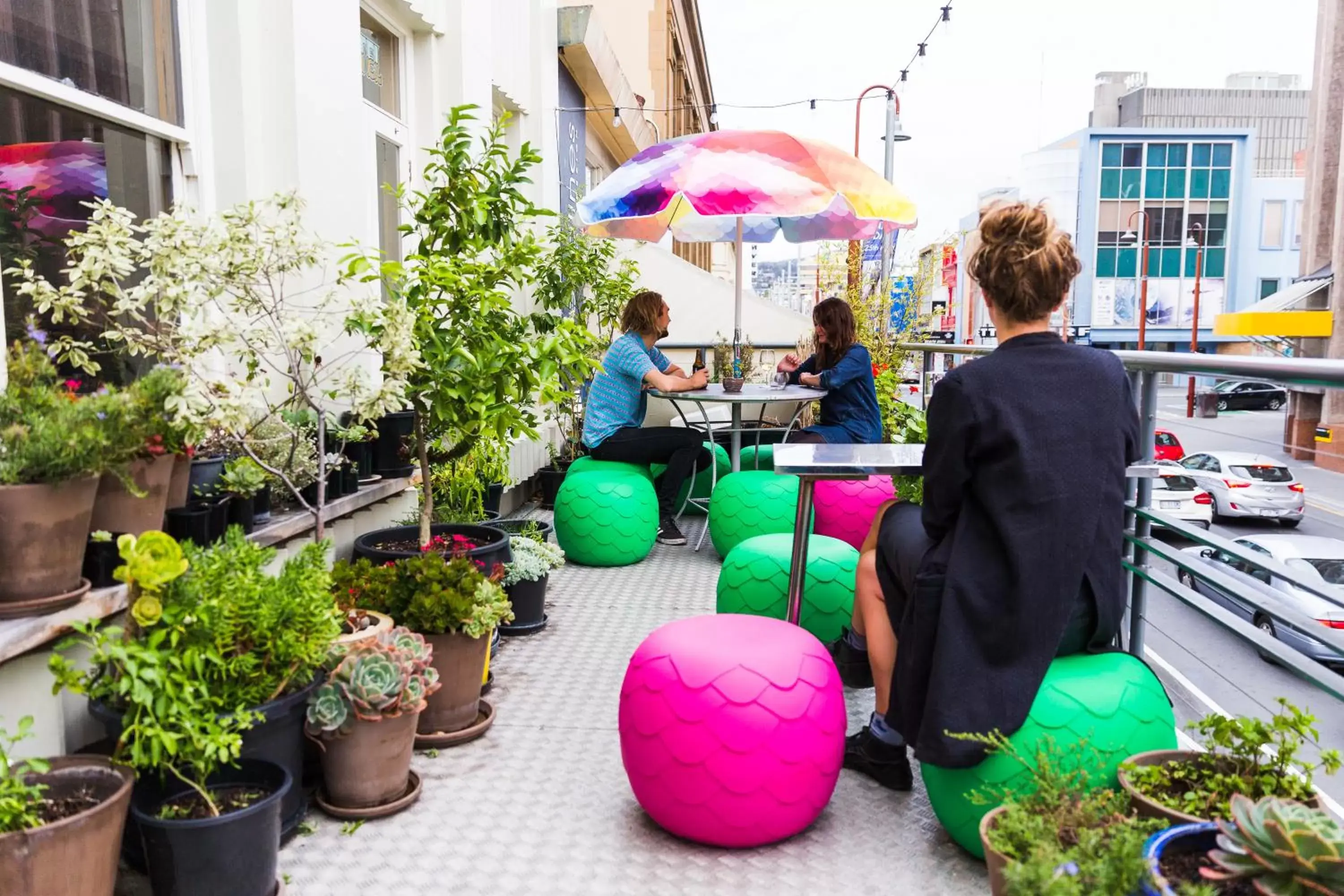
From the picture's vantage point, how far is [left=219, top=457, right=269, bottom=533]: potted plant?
2.91m

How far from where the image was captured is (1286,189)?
169 ft

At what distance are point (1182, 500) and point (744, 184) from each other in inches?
193

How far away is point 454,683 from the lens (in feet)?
10.1

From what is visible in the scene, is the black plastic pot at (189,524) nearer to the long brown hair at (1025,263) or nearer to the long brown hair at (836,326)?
the long brown hair at (1025,263)

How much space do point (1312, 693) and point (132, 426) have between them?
33.2 feet

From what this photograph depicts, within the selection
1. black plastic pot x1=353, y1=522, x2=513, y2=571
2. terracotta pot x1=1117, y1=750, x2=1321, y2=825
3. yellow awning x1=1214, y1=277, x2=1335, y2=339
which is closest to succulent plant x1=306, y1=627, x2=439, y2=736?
black plastic pot x1=353, y1=522, x2=513, y2=571

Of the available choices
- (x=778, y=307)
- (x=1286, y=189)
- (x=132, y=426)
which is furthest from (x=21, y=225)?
(x=1286, y=189)

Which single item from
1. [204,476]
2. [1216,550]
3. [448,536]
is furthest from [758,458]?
[204,476]

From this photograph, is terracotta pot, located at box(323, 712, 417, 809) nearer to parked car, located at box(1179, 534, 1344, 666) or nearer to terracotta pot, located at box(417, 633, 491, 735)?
terracotta pot, located at box(417, 633, 491, 735)

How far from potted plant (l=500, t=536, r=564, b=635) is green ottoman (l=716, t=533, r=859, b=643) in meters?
0.80

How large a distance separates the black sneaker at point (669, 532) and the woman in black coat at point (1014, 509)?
3692 mm

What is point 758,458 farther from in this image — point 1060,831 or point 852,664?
point 1060,831

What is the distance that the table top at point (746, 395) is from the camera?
5.69 metres

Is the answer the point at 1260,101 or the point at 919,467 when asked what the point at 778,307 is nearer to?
the point at 919,467
